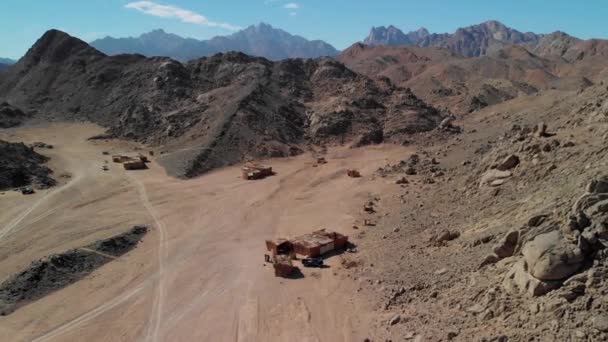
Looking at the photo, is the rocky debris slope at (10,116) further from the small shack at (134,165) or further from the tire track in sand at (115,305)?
the tire track in sand at (115,305)

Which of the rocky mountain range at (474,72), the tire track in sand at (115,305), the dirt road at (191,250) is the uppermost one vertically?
the rocky mountain range at (474,72)

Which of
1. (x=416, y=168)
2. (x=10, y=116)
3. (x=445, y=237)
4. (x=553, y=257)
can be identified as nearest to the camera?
(x=553, y=257)

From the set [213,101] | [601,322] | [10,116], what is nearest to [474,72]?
[213,101]

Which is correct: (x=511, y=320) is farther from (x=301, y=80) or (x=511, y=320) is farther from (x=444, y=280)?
(x=301, y=80)

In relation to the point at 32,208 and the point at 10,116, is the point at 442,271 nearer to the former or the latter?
the point at 32,208

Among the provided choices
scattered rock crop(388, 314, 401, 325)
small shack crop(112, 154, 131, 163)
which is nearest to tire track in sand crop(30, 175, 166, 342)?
scattered rock crop(388, 314, 401, 325)

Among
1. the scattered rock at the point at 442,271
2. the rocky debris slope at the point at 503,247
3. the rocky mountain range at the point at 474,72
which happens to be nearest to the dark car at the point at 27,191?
the rocky debris slope at the point at 503,247
